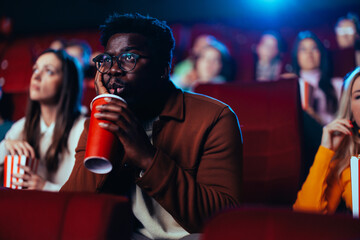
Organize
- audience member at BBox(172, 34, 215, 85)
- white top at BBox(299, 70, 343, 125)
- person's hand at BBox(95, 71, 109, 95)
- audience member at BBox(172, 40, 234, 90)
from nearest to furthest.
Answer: person's hand at BBox(95, 71, 109, 95)
white top at BBox(299, 70, 343, 125)
audience member at BBox(172, 40, 234, 90)
audience member at BBox(172, 34, 215, 85)

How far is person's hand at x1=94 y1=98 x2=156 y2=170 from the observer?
54cm

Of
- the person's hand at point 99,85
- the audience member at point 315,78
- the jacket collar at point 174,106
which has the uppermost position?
the audience member at point 315,78

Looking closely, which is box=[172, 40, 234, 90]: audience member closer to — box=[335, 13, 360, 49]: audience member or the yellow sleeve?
box=[335, 13, 360, 49]: audience member

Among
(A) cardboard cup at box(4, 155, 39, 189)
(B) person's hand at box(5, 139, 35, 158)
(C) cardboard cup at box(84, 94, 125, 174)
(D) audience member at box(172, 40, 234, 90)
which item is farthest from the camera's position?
(D) audience member at box(172, 40, 234, 90)

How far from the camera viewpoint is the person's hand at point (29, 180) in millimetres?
836

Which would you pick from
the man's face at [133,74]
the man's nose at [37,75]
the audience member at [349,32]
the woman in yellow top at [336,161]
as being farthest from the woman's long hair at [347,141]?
the audience member at [349,32]

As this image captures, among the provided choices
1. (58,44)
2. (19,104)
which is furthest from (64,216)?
Result: (58,44)

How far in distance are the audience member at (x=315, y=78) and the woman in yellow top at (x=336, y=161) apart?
686 millimetres

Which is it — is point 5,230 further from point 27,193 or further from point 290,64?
point 290,64

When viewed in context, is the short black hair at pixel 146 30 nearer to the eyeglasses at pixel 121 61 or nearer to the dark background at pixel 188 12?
the eyeglasses at pixel 121 61

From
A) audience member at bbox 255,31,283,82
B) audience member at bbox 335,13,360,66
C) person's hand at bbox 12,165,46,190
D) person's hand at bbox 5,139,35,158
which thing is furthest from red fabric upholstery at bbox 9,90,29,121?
audience member at bbox 335,13,360,66

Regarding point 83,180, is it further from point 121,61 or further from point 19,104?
point 19,104

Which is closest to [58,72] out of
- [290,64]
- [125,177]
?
[125,177]

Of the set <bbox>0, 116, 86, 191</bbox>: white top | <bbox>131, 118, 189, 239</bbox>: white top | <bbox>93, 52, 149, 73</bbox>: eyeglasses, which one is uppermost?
<bbox>93, 52, 149, 73</bbox>: eyeglasses
